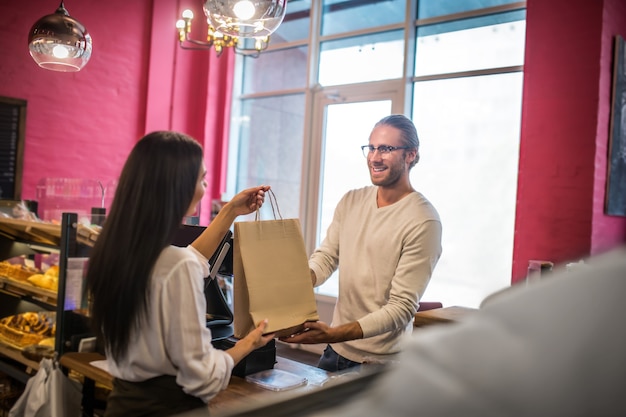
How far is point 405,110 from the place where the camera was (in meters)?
5.67

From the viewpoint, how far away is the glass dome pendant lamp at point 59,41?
2.91 meters

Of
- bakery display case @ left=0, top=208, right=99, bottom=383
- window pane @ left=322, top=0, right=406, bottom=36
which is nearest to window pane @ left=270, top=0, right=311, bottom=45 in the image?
window pane @ left=322, top=0, right=406, bottom=36

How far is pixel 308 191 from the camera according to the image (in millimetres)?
6445

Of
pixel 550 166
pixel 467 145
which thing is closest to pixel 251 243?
pixel 550 166

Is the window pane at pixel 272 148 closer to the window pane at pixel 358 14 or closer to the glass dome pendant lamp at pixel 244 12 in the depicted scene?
the window pane at pixel 358 14

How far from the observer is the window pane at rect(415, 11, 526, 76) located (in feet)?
16.7

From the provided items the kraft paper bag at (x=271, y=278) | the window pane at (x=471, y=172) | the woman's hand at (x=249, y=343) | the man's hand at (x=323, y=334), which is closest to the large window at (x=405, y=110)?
the window pane at (x=471, y=172)

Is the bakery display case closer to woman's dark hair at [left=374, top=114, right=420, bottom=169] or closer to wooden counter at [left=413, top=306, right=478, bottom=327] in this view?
woman's dark hair at [left=374, top=114, right=420, bottom=169]

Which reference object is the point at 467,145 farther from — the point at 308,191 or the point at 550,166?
the point at 308,191

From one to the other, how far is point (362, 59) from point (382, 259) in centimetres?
459

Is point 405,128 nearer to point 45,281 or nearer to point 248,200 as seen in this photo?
point 248,200

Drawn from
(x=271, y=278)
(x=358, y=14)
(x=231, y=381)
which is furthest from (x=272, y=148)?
(x=271, y=278)

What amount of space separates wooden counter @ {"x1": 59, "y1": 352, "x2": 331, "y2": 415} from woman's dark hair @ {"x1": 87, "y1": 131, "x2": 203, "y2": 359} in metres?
0.41

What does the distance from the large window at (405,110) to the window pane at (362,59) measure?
13mm
